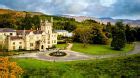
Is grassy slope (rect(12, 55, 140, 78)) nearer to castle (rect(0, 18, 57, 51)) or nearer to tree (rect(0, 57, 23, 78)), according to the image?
castle (rect(0, 18, 57, 51))

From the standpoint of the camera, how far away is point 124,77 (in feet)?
220

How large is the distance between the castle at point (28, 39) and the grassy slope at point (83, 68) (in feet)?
53.7

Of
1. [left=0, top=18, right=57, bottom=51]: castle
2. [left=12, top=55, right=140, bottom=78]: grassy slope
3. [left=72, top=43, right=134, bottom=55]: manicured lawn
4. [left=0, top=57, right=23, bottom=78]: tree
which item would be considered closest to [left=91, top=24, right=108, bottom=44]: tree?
[left=72, top=43, right=134, bottom=55]: manicured lawn

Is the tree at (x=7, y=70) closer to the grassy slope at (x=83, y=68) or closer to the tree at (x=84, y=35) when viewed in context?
the grassy slope at (x=83, y=68)

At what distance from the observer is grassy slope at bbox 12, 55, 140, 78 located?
67.9 metres

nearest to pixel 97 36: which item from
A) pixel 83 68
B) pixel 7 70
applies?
pixel 83 68

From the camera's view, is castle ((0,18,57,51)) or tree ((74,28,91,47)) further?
tree ((74,28,91,47))

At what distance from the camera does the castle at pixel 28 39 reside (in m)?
95.6

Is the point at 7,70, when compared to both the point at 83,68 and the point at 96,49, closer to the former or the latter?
the point at 83,68

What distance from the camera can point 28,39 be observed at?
98688mm

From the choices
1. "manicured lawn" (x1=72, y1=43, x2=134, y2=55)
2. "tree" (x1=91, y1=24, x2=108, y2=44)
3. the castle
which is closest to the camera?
the castle

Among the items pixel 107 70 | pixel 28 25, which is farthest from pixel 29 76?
pixel 28 25

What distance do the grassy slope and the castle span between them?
16.4m

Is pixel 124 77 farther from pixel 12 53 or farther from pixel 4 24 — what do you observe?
pixel 4 24
